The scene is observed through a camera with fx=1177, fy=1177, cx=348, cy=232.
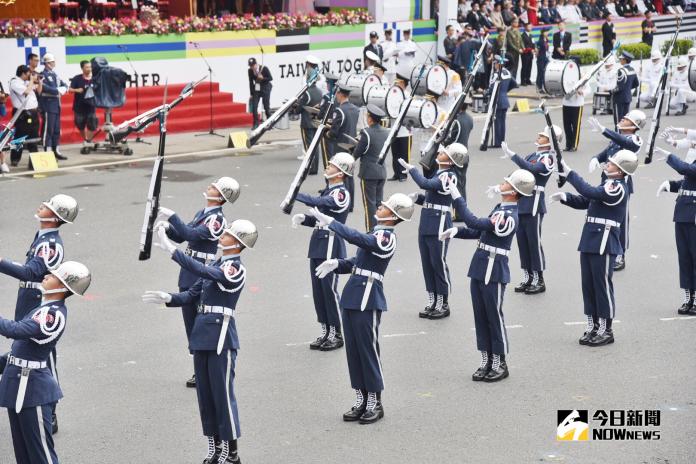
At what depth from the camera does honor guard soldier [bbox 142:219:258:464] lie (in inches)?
335

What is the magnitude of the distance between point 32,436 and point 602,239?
591cm

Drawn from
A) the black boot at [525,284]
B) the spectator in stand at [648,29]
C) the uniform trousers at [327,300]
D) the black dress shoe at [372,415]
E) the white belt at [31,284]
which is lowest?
the black dress shoe at [372,415]

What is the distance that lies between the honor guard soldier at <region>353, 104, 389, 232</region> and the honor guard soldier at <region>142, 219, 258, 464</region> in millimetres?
6804

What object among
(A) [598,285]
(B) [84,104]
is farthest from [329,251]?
(B) [84,104]

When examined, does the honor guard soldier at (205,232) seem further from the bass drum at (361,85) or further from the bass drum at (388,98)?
the bass drum at (361,85)

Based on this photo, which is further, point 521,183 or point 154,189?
point 154,189

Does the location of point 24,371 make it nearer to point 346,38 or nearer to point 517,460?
point 517,460

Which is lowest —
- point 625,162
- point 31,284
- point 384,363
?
point 384,363

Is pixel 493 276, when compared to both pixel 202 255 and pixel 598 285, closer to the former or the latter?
pixel 598 285

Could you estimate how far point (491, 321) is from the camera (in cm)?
1042

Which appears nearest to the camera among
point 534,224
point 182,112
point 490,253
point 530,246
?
point 490,253

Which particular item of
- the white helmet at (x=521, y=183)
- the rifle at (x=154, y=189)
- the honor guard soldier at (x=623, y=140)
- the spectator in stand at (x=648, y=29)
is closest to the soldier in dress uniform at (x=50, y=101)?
the rifle at (x=154, y=189)

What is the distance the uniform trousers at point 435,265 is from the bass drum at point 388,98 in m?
7.50

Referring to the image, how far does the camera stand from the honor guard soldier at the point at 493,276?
10445mm
